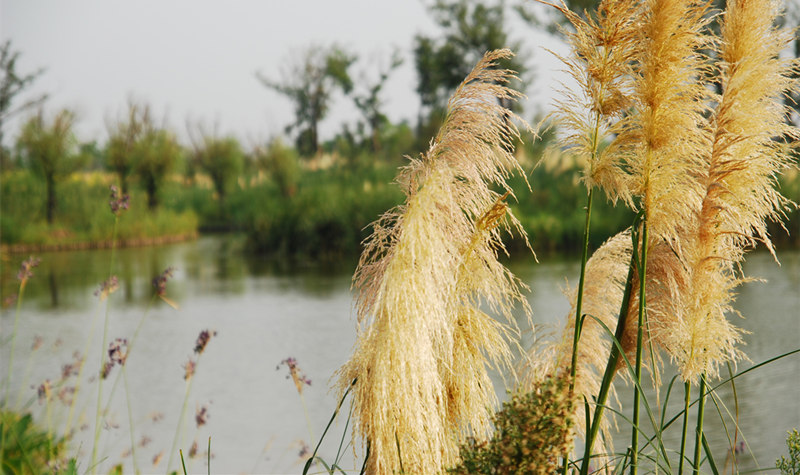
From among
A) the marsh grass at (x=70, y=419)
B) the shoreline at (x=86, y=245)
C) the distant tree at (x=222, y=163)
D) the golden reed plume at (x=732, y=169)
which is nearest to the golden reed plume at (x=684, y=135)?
the golden reed plume at (x=732, y=169)

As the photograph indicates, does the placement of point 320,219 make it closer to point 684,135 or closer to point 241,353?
point 241,353

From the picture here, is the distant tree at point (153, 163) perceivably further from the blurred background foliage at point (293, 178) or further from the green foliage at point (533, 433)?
the green foliage at point (533, 433)

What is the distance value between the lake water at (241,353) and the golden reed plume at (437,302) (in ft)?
1.53

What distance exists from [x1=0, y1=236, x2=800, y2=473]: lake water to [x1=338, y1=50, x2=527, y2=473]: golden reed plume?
467mm

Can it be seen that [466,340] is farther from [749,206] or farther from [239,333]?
[239,333]

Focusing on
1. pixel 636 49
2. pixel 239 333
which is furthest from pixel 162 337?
pixel 636 49

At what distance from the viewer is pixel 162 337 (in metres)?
8.28

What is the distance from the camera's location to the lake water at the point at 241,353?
462cm

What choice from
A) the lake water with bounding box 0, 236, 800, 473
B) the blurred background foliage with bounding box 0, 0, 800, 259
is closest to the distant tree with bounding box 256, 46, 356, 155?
the blurred background foliage with bounding box 0, 0, 800, 259

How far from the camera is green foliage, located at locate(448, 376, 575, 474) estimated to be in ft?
5.20

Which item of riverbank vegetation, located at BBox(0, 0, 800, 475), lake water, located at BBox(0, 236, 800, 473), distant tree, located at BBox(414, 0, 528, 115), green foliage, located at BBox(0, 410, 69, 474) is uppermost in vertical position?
distant tree, located at BBox(414, 0, 528, 115)

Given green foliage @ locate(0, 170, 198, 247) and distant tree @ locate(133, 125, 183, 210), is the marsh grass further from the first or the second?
distant tree @ locate(133, 125, 183, 210)

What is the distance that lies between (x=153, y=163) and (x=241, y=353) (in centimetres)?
1695

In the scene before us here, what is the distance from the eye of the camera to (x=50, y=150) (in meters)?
20.2
